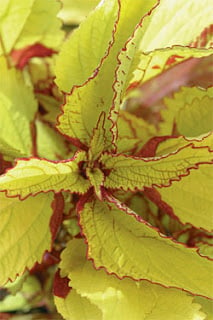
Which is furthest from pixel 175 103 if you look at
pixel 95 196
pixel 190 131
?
pixel 95 196

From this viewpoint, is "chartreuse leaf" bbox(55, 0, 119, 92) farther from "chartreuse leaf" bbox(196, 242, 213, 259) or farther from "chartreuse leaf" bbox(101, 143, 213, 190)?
"chartreuse leaf" bbox(196, 242, 213, 259)

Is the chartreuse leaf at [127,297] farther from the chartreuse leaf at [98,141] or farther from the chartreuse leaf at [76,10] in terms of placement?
the chartreuse leaf at [76,10]

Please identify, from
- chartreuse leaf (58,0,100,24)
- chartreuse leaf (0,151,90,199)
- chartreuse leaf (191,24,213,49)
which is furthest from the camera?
chartreuse leaf (58,0,100,24)

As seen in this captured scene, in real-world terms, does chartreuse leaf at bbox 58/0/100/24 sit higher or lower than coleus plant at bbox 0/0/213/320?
higher

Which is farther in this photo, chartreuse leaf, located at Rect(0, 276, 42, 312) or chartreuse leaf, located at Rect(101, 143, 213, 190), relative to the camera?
chartreuse leaf, located at Rect(0, 276, 42, 312)

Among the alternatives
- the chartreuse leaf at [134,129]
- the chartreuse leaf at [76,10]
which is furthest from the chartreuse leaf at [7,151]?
the chartreuse leaf at [76,10]

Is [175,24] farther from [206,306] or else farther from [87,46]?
Answer: [206,306]

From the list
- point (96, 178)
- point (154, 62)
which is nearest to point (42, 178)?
point (96, 178)

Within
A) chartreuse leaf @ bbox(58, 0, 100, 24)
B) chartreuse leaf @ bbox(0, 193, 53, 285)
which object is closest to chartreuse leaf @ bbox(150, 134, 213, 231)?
chartreuse leaf @ bbox(0, 193, 53, 285)
